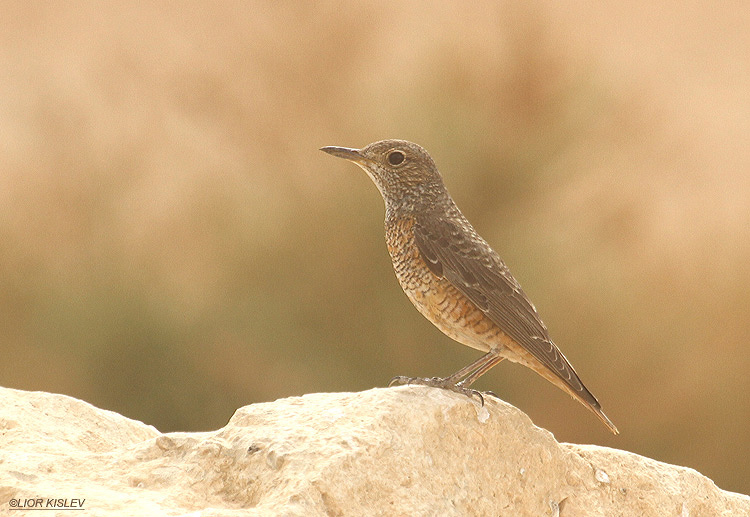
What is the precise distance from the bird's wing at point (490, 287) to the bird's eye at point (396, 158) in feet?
1.16

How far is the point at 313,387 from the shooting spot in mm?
7422

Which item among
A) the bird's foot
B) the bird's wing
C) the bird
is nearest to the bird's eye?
the bird

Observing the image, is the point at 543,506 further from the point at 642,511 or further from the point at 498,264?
the point at 498,264

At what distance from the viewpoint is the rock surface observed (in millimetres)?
3150

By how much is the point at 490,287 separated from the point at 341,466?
4.01 ft

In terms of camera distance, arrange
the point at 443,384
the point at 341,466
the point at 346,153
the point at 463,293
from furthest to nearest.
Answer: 1. the point at 346,153
2. the point at 463,293
3. the point at 443,384
4. the point at 341,466

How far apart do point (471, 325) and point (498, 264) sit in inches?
13.6

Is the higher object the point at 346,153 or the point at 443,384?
the point at 346,153

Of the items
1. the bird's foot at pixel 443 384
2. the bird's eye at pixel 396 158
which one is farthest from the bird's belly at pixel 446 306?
the bird's eye at pixel 396 158

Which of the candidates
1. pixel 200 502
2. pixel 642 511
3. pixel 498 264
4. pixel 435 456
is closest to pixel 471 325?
pixel 498 264

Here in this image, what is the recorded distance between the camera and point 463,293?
404cm

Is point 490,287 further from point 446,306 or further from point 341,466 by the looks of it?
point 341,466

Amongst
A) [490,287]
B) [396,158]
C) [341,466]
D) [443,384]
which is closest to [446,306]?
[490,287]

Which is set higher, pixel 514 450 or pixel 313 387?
pixel 313 387
